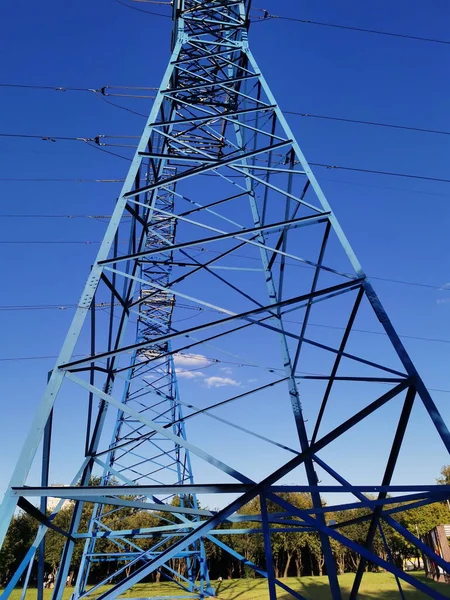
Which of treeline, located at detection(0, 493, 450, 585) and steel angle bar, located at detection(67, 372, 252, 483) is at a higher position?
treeline, located at detection(0, 493, 450, 585)

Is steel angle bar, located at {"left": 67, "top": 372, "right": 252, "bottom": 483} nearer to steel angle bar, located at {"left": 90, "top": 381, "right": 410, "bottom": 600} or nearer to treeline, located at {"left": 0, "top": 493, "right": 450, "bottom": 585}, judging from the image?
steel angle bar, located at {"left": 90, "top": 381, "right": 410, "bottom": 600}

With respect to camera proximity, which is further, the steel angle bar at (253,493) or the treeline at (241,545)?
the treeline at (241,545)

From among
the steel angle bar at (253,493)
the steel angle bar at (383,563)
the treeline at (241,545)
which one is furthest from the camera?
the treeline at (241,545)

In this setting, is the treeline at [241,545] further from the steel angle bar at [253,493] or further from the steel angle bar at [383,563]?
the steel angle bar at [383,563]

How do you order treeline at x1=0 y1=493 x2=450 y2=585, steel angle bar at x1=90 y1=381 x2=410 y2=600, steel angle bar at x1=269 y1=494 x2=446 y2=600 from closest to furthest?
steel angle bar at x1=269 y1=494 x2=446 y2=600
steel angle bar at x1=90 y1=381 x2=410 y2=600
treeline at x1=0 y1=493 x2=450 y2=585

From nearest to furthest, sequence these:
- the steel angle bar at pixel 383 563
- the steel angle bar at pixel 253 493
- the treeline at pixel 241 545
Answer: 1. the steel angle bar at pixel 383 563
2. the steel angle bar at pixel 253 493
3. the treeline at pixel 241 545

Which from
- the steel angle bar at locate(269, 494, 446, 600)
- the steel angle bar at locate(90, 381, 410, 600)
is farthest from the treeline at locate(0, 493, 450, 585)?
the steel angle bar at locate(269, 494, 446, 600)

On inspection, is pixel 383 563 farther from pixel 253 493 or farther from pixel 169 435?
pixel 169 435

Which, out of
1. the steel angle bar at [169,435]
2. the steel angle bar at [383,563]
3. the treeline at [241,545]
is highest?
the treeline at [241,545]

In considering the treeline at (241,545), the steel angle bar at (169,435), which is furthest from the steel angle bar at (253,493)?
the treeline at (241,545)

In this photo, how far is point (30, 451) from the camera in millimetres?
3064

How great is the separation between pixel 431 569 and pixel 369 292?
92.5 ft

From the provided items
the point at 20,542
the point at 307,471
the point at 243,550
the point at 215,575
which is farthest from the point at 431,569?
the point at 20,542

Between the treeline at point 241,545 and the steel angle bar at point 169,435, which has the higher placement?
the treeline at point 241,545
